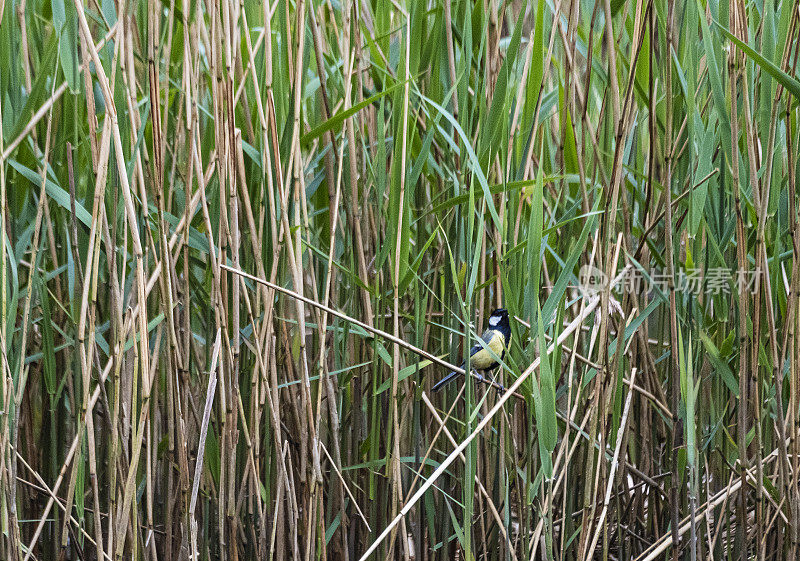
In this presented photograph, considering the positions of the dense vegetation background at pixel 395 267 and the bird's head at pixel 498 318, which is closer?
the dense vegetation background at pixel 395 267

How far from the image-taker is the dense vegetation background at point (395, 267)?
104 cm

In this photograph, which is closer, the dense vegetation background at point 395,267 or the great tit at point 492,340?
the dense vegetation background at point 395,267

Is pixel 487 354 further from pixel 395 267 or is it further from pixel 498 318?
pixel 395 267

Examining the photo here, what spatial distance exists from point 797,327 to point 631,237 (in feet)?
0.93

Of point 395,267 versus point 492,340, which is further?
point 492,340

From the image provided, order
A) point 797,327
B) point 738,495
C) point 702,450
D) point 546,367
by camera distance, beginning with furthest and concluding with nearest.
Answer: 1. point 738,495
2. point 702,450
3. point 797,327
4. point 546,367

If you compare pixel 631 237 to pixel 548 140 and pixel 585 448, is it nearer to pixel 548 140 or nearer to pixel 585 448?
pixel 548 140

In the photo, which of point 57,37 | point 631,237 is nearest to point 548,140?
point 631,237

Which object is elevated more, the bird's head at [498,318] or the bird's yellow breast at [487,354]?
the bird's head at [498,318]

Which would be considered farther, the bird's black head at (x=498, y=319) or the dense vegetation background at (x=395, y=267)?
the bird's black head at (x=498, y=319)

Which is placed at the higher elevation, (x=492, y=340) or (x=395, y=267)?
(x=395, y=267)

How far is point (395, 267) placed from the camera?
3.52 feet

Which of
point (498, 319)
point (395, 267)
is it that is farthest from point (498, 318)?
point (395, 267)

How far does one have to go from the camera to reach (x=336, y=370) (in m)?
1.21
